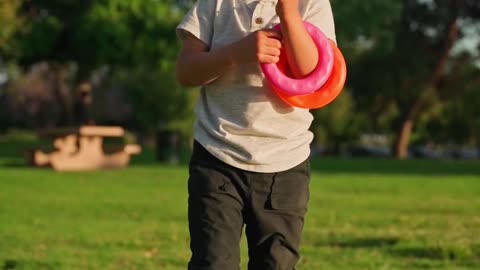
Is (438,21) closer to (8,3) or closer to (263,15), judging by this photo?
(8,3)

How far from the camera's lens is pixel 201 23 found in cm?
296

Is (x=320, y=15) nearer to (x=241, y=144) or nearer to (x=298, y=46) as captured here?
(x=298, y=46)

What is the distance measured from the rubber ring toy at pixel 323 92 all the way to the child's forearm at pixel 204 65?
0.62ft

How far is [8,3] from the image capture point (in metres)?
18.7

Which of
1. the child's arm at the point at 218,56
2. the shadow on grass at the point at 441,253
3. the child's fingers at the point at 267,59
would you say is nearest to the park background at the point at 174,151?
the shadow on grass at the point at 441,253

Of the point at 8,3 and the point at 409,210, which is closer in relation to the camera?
the point at 409,210

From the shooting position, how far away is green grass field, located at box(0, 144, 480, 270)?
5.80 meters

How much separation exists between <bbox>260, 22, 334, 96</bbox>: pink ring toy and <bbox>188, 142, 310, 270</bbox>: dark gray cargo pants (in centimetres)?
31

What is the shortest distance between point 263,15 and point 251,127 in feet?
1.32

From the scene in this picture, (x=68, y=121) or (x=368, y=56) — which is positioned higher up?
(x=368, y=56)

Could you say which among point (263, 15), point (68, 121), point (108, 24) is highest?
point (263, 15)

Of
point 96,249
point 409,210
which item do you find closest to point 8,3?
point 409,210

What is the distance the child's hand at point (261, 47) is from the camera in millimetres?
2684

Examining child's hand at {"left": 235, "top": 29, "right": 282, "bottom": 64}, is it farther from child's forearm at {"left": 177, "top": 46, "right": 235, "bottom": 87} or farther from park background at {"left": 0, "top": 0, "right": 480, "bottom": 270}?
park background at {"left": 0, "top": 0, "right": 480, "bottom": 270}
